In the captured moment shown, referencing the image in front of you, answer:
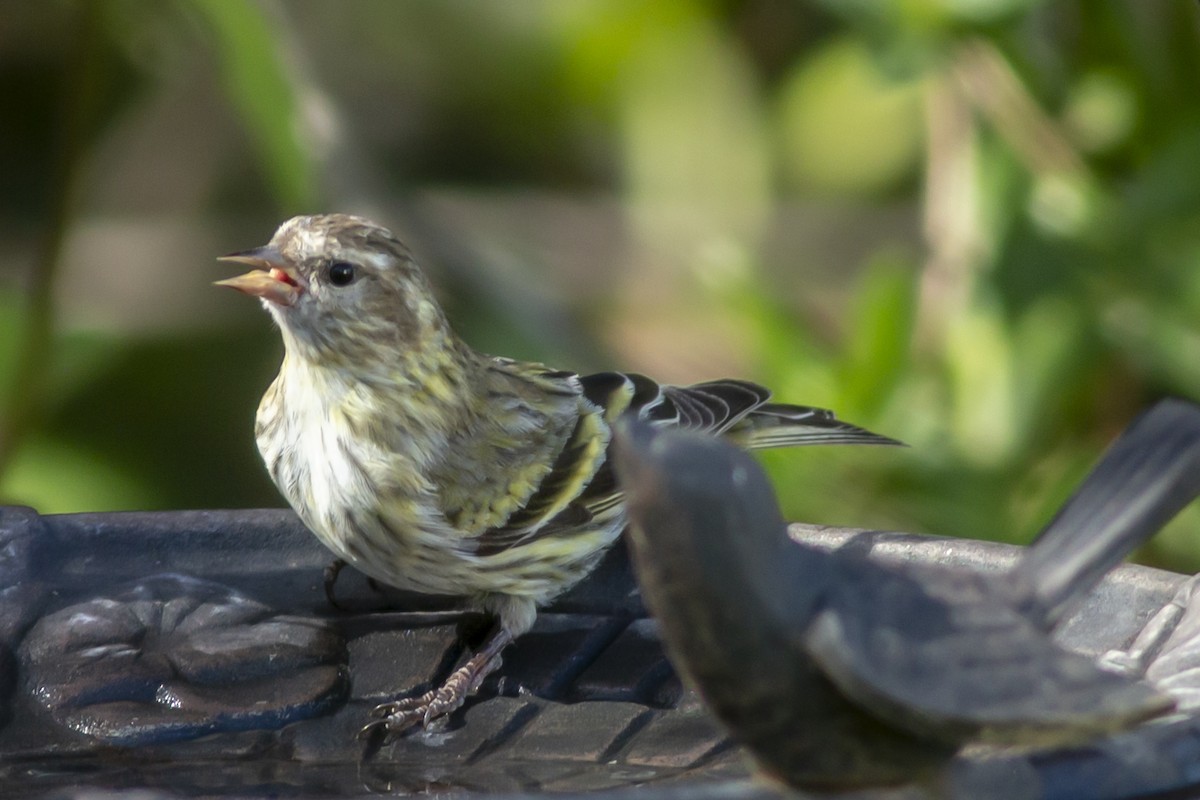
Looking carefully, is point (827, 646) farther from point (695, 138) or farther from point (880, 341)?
point (695, 138)

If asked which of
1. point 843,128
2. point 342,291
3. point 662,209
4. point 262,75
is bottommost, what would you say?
point 662,209

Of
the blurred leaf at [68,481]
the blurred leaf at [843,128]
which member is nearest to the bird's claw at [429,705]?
the blurred leaf at [68,481]

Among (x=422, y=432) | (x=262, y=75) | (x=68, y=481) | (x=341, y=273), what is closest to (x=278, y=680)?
(x=422, y=432)

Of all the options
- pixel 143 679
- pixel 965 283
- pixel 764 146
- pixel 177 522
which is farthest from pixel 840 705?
pixel 764 146

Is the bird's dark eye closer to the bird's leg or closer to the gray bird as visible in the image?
the bird's leg

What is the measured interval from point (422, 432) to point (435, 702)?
0.75m

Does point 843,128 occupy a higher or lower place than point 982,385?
higher

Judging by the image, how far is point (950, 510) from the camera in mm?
3783

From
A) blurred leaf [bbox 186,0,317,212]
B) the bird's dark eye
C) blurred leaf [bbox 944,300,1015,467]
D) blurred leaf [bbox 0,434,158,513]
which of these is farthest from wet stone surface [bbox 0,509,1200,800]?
blurred leaf [bbox 0,434,158,513]

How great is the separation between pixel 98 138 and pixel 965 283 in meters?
3.02

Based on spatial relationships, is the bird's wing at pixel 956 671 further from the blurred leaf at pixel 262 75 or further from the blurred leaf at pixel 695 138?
the blurred leaf at pixel 695 138

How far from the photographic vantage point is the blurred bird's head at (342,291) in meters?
2.80

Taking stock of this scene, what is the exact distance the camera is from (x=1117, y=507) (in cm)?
167

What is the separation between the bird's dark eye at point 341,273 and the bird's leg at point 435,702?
0.78 metres
